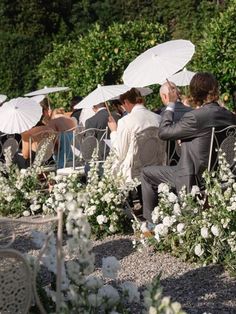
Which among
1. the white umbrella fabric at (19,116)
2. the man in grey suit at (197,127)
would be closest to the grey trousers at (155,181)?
the man in grey suit at (197,127)

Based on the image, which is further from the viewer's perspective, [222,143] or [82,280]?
[222,143]

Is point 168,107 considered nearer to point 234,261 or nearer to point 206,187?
point 206,187

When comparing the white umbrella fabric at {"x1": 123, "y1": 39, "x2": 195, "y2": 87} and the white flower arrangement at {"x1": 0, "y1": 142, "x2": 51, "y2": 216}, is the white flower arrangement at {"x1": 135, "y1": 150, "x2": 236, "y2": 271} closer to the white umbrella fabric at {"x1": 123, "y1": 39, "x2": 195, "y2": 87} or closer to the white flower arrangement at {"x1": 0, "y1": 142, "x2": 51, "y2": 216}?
the white umbrella fabric at {"x1": 123, "y1": 39, "x2": 195, "y2": 87}

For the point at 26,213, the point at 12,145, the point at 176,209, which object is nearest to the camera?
the point at 176,209

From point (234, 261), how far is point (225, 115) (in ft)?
3.91

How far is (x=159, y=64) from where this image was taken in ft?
20.7

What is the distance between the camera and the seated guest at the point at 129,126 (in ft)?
20.2

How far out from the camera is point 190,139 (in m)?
5.49

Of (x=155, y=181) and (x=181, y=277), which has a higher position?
(x=155, y=181)

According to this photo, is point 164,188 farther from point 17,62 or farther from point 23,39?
point 23,39

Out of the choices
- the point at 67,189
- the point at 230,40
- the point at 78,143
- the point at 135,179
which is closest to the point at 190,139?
the point at 135,179

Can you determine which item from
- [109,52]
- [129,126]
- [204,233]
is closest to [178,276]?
[204,233]

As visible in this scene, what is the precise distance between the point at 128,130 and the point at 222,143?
1.00 m

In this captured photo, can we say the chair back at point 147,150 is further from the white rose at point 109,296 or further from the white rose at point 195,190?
the white rose at point 109,296
